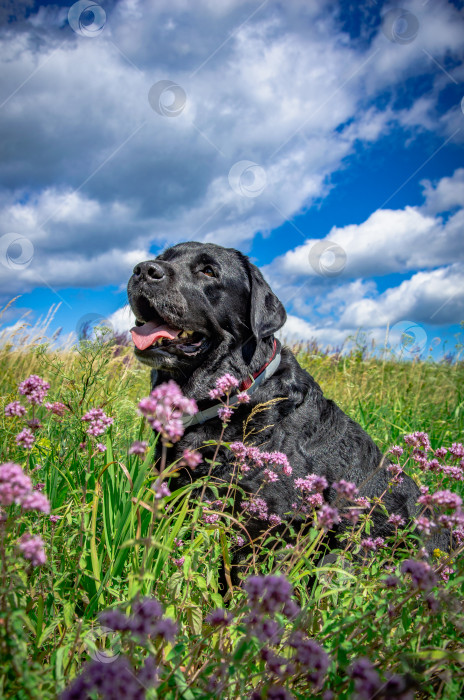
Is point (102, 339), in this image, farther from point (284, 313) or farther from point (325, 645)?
point (325, 645)

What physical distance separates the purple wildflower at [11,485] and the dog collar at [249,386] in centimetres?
184

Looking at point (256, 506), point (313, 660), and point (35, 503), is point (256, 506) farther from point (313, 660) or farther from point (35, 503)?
point (35, 503)

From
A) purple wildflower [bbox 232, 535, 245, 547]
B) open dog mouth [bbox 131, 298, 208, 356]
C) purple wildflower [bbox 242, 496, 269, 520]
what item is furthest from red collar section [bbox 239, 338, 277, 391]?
purple wildflower [bbox 232, 535, 245, 547]

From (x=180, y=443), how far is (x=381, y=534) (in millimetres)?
1403

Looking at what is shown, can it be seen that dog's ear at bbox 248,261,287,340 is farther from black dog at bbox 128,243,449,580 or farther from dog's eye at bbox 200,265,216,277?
dog's eye at bbox 200,265,216,277

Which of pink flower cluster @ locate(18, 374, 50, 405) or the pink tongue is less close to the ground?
the pink tongue

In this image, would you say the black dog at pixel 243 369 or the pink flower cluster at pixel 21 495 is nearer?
the pink flower cluster at pixel 21 495

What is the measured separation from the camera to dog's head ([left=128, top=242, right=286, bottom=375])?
124 inches

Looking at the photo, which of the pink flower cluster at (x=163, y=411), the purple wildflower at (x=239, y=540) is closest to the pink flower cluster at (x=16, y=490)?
the pink flower cluster at (x=163, y=411)

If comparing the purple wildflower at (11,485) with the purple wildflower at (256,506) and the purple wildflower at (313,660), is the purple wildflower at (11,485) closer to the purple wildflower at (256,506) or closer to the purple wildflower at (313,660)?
the purple wildflower at (313,660)

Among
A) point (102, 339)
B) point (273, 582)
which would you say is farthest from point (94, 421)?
point (102, 339)

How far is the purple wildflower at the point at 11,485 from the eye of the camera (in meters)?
0.89

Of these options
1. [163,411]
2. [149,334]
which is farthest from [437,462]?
[149,334]

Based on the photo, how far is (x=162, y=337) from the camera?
3201 mm
